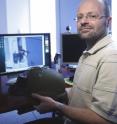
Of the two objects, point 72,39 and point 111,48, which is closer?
point 111,48

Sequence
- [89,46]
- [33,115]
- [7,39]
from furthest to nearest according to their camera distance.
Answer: [33,115]
[7,39]
[89,46]

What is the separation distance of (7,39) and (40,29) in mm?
1983

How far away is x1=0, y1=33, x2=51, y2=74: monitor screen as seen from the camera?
6.66ft

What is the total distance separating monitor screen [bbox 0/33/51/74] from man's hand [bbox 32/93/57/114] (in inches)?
27.8

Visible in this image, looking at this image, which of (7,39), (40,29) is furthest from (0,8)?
(7,39)

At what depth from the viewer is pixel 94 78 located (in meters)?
1.22

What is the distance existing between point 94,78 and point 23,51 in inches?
40.0

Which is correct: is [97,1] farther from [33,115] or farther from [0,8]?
[0,8]

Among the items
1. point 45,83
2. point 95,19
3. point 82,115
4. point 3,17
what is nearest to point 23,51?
point 45,83

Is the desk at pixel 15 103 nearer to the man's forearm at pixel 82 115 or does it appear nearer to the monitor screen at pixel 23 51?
the man's forearm at pixel 82 115

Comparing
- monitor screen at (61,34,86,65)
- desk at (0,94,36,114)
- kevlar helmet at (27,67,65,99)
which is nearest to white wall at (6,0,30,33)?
monitor screen at (61,34,86,65)

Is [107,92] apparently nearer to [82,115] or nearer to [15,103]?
[82,115]

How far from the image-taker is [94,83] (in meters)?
1.22

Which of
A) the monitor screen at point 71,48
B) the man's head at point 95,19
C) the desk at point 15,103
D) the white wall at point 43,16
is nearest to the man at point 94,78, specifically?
the man's head at point 95,19
